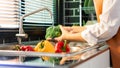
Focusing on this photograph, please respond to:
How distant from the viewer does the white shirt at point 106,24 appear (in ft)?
4.38

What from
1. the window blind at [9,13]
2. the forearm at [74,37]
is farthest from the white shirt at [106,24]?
the window blind at [9,13]

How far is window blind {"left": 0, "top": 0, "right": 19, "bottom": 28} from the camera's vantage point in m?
1.96

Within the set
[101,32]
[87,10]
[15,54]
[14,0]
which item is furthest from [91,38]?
[87,10]

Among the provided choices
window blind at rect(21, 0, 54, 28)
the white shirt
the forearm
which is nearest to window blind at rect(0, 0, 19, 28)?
window blind at rect(21, 0, 54, 28)

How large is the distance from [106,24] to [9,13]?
94 cm

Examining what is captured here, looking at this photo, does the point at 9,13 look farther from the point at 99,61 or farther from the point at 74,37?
the point at 99,61

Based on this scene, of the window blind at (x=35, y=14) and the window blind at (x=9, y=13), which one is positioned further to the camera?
the window blind at (x=35, y=14)

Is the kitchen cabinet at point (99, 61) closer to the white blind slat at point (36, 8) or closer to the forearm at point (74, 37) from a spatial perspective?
the forearm at point (74, 37)

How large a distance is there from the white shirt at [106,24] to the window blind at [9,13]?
76cm

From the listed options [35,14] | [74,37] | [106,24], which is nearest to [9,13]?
[35,14]

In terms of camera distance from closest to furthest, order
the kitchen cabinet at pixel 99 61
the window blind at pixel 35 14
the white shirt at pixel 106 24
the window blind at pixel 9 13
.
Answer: the kitchen cabinet at pixel 99 61 < the white shirt at pixel 106 24 < the window blind at pixel 9 13 < the window blind at pixel 35 14

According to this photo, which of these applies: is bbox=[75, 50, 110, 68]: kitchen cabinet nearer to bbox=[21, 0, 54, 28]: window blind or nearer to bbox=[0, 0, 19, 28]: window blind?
bbox=[0, 0, 19, 28]: window blind

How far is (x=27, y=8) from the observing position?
7.83ft

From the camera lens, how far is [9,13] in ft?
6.71
